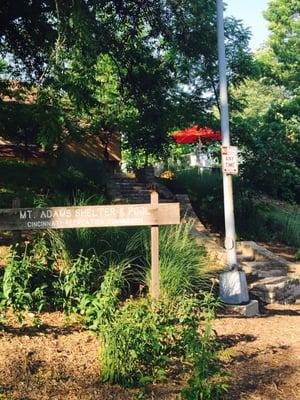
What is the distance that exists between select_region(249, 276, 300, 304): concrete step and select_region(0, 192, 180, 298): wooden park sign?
11.1ft

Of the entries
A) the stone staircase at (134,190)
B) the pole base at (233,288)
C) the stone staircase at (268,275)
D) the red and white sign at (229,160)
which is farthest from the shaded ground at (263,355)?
the stone staircase at (134,190)

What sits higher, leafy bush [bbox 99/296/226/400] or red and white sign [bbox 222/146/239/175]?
red and white sign [bbox 222/146/239/175]

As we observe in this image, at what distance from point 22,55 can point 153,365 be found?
8923 mm

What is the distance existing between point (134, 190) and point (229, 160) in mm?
8000

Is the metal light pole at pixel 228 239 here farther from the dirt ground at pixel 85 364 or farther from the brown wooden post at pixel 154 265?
the brown wooden post at pixel 154 265

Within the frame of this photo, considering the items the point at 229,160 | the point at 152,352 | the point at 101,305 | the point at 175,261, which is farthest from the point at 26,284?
the point at 229,160

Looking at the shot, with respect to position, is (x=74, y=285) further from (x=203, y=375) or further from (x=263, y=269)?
(x=263, y=269)

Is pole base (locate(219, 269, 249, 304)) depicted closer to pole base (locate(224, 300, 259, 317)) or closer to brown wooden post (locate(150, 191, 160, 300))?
pole base (locate(224, 300, 259, 317))

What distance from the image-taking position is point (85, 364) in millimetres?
5137

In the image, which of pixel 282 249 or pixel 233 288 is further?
pixel 282 249

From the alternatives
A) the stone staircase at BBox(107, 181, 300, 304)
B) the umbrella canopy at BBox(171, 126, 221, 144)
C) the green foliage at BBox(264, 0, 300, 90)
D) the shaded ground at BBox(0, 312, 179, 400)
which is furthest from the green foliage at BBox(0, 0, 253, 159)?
the green foliage at BBox(264, 0, 300, 90)

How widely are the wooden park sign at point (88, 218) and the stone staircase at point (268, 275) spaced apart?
3.39 m

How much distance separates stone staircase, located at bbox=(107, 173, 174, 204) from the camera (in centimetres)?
1498

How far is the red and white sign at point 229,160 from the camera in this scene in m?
8.39
